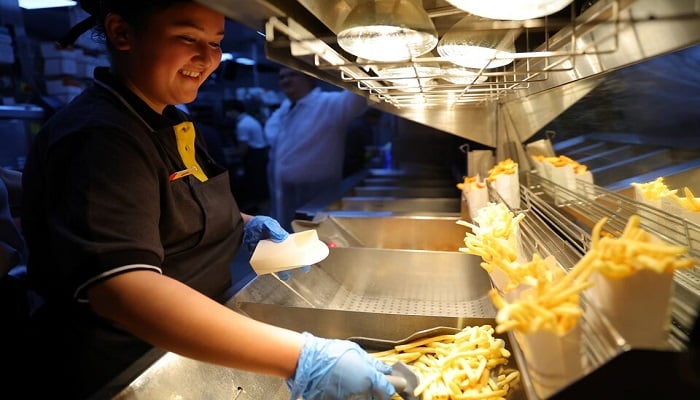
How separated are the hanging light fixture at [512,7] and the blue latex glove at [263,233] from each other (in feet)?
3.48

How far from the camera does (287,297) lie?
1.61 metres

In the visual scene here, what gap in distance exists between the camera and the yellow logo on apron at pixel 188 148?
1.38 metres

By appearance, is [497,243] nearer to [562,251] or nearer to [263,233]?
[562,251]

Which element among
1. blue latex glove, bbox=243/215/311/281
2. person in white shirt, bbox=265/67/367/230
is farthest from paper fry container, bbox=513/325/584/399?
person in white shirt, bbox=265/67/367/230

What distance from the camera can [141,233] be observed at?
96cm

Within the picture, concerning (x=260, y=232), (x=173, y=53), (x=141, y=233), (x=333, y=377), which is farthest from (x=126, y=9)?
(x=333, y=377)

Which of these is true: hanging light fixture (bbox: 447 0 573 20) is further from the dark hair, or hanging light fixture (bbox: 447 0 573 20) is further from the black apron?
the black apron

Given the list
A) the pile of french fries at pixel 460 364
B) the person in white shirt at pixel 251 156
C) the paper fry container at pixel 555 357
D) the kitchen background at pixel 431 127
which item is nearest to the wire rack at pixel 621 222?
the paper fry container at pixel 555 357

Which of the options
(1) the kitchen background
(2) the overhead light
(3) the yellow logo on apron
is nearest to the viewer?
(3) the yellow logo on apron

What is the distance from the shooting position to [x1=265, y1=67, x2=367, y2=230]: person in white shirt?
13.9 feet

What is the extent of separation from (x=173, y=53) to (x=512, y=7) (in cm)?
82

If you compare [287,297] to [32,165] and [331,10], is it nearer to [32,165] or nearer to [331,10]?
[32,165]

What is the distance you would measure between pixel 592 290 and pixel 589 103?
2.35 meters

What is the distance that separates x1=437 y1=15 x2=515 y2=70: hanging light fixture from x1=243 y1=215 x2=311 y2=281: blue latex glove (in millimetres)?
889
